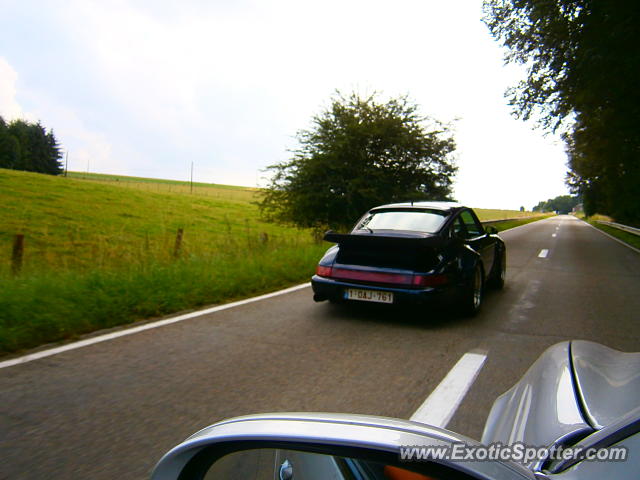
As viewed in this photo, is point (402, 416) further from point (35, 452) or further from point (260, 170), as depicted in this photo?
point (260, 170)

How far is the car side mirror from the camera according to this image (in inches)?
38.0

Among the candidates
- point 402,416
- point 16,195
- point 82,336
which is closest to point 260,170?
point 82,336

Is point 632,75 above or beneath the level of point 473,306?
above

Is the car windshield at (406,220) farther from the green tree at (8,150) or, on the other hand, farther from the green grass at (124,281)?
the green tree at (8,150)

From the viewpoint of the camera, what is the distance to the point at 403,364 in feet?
13.8

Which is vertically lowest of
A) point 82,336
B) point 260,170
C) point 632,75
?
point 82,336

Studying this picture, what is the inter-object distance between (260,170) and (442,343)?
14.5 meters

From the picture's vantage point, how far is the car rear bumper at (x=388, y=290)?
536cm

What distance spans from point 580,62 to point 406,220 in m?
11.2

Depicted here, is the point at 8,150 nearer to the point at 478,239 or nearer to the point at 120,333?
the point at 120,333

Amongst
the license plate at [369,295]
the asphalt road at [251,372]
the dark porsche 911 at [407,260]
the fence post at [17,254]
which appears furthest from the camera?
the fence post at [17,254]

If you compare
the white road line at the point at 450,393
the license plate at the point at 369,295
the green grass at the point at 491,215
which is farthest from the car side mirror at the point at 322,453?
the green grass at the point at 491,215

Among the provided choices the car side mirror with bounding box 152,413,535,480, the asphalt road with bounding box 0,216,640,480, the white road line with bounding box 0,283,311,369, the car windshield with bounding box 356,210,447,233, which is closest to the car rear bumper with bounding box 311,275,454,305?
the asphalt road with bounding box 0,216,640,480

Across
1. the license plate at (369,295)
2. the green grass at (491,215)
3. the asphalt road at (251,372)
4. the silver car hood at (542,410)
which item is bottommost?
the asphalt road at (251,372)
